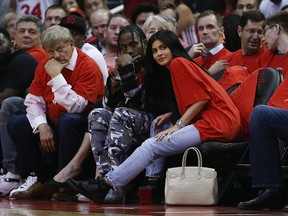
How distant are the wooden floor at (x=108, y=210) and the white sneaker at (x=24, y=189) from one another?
1.09m

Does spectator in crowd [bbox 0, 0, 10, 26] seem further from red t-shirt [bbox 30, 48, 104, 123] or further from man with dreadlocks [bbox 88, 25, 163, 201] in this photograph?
man with dreadlocks [bbox 88, 25, 163, 201]

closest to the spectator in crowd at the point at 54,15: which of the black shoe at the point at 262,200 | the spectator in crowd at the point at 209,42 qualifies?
the spectator in crowd at the point at 209,42

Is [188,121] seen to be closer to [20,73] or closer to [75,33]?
[75,33]

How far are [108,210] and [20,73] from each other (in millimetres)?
3903

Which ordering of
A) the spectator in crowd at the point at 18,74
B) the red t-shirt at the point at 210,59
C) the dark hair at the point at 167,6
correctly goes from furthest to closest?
the dark hair at the point at 167,6
the spectator in crowd at the point at 18,74
the red t-shirt at the point at 210,59

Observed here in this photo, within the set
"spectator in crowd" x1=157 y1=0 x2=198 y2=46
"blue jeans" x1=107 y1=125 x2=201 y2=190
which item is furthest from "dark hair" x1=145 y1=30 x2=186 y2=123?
"spectator in crowd" x1=157 y1=0 x2=198 y2=46

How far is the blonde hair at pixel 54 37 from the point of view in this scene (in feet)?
38.2

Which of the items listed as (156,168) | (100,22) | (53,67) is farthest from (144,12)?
(156,168)

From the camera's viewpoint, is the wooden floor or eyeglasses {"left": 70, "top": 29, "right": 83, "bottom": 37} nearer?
the wooden floor

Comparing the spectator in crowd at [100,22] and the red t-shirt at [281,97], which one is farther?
the spectator in crowd at [100,22]

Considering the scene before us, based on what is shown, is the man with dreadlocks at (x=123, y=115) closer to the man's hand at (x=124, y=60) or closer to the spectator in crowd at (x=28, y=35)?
the man's hand at (x=124, y=60)

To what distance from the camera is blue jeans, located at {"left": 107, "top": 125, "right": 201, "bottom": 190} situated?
32.7 feet

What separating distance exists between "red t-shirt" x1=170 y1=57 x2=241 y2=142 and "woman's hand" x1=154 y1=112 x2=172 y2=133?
0.29 metres

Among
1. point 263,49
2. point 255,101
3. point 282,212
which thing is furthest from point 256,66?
Answer: point 282,212
